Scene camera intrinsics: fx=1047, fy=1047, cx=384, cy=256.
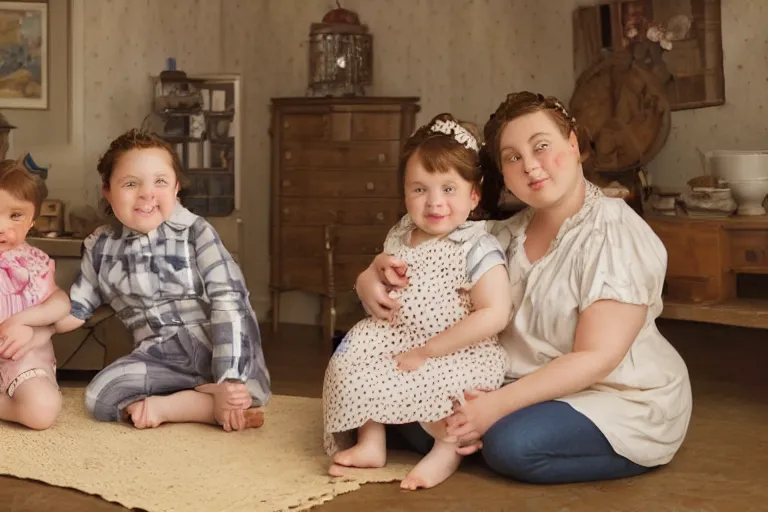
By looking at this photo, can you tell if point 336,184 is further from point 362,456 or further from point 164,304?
point 362,456

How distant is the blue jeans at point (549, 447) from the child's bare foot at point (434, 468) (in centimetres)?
8

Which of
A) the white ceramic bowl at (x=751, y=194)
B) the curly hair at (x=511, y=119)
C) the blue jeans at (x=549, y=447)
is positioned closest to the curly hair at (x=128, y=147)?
the curly hair at (x=511, y=119)

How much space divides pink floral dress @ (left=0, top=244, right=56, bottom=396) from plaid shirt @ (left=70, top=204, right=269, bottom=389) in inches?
3.9

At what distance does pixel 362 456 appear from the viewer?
2529 millimetres

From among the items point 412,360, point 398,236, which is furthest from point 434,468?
point 398,236

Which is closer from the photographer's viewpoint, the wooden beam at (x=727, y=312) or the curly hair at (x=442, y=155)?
the curly hair at (x=442, y=155)

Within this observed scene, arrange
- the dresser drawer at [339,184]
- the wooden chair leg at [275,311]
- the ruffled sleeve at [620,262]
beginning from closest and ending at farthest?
the ruffled sleeve at [620,262] < the dresser drawer at [339,184] < the wooden chair leg at [275,311]

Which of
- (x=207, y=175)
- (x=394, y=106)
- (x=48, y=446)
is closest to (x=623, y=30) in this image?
(x=394, y=106)

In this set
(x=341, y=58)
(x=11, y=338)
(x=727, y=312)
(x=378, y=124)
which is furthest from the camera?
(x=341, y=58)

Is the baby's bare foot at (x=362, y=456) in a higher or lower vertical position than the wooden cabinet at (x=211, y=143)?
lower

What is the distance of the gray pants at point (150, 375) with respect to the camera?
3.03 metres

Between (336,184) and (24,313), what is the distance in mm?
2868

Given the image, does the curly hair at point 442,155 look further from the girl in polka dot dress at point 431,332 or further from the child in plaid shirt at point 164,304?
the child in plaid shirt at point 164,304

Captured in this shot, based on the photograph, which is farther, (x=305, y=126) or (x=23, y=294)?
(x=305, y=126)
